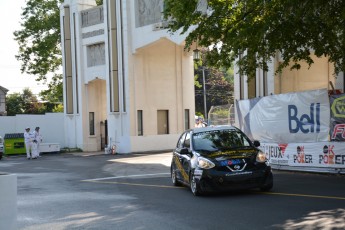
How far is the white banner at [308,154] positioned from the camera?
15.7 metres

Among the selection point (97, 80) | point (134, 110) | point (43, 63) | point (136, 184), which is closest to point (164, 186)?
point (136, 184)

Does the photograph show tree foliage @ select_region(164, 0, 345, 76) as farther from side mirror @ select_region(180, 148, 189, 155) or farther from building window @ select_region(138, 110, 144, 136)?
building window @ select_region(138, 110, 144, 136)

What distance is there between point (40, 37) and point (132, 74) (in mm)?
14673

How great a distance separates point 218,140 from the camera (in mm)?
13211

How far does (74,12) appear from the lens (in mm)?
38562

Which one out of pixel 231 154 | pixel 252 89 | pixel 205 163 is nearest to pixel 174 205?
pixel 205 163

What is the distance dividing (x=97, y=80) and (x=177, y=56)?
6.85m

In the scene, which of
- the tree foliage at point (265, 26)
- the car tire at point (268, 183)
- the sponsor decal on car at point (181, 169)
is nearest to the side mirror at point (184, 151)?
the sponsor decal on car at point (181, 169)

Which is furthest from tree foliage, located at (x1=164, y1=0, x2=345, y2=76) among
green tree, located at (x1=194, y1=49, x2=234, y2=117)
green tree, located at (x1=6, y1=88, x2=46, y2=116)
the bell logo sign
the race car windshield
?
green tree, located at (x1=194, y1=49, x2=234, y2=117)

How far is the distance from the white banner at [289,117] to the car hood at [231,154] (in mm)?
4742

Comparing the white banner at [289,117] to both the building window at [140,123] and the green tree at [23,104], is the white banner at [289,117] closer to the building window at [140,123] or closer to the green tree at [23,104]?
the building window at [140,123]

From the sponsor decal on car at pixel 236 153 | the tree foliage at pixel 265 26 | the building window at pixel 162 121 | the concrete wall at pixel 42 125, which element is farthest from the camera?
the concrete wall at pixel 42 125

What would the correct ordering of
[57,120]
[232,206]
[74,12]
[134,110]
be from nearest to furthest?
[232,206]
[134,110]
[74,12]
[57,120]

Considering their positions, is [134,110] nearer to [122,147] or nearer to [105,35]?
[122,147]
